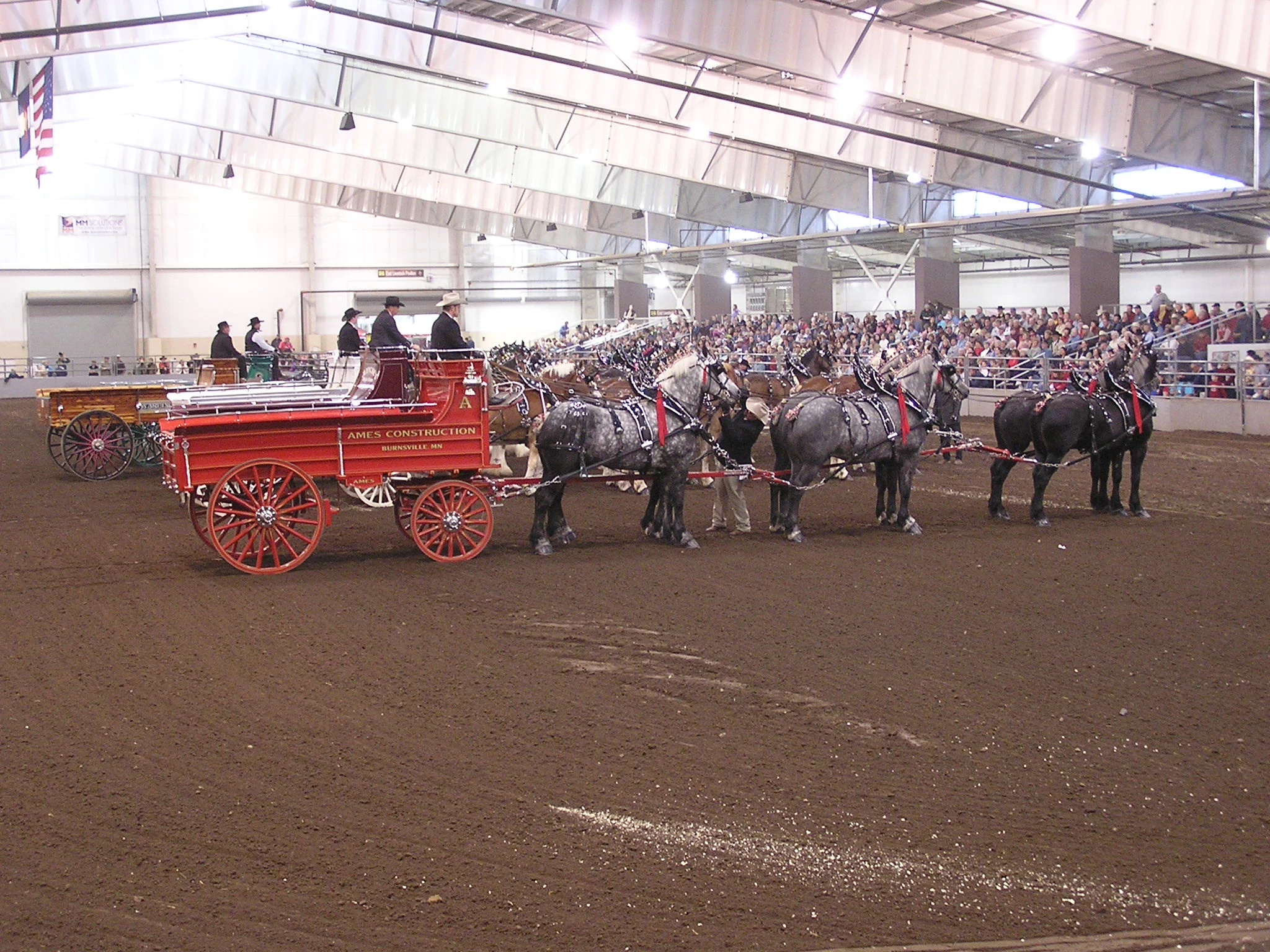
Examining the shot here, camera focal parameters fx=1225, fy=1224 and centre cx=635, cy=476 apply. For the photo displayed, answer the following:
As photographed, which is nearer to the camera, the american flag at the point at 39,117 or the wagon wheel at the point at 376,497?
the wagon wheel at the point at 376,497

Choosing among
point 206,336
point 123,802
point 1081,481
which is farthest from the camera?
point 206,336

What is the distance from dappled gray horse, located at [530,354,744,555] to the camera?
10523 mm

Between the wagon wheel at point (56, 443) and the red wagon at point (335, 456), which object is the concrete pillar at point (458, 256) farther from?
the red wagon at point (335, 456)

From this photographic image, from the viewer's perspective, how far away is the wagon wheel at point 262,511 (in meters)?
9.55

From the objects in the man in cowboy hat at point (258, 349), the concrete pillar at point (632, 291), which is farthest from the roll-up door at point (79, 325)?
the man in cowboy hat at point (258, 349)

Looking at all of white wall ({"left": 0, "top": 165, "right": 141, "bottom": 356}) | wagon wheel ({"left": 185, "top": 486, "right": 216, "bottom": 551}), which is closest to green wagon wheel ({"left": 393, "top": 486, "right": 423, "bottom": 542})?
wagon wheel ({"left": 185, "top": 486, "right": 216, "bottom": 551})

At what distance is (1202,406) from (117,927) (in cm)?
1971

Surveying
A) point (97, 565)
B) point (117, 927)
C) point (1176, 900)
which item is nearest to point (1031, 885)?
point (1176, 900)

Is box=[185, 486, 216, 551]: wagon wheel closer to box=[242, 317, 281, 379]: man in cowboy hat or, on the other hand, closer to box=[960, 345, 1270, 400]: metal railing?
box=[242, 317, 281, 379]: man in cowboy hat

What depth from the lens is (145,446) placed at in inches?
695

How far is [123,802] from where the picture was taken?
5141 mm

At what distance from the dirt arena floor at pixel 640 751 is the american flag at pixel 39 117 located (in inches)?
484

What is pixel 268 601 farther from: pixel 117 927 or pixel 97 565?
pixel 117 927

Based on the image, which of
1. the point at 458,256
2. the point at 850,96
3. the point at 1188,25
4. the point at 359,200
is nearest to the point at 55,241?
the point at 359,200
